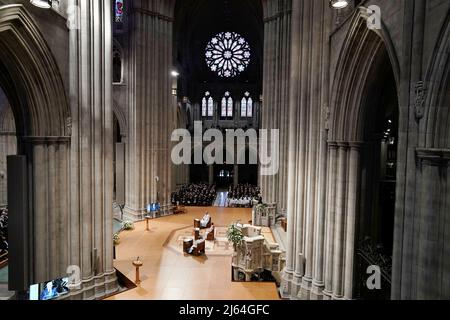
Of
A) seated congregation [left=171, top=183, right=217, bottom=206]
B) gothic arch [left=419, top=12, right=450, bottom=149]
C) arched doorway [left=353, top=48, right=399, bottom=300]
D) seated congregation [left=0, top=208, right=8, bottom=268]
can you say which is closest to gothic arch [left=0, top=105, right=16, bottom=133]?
seated congregation [left=0, top=208, right=8, bottom=268]

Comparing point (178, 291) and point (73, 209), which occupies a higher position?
point (73, 209)

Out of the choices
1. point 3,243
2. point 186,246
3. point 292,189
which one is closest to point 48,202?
point 3,243

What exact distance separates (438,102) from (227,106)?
34.5 metres

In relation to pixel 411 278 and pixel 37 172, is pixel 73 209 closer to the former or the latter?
pixel 37 172

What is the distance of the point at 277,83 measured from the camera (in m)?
22.0

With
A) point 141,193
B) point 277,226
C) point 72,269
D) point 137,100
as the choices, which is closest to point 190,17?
point 137,100

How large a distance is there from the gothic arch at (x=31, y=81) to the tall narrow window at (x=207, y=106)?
29696 mm

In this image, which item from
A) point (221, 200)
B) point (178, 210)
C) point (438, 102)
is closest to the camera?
point (438, 102)

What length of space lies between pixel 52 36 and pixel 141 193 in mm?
13181

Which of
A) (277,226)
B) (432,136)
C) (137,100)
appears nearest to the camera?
(432,136)

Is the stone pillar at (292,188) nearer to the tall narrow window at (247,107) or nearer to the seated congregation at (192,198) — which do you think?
the seated congregation at (192,198)

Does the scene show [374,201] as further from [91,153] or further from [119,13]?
[119,13]

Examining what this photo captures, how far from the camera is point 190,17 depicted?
3338cm

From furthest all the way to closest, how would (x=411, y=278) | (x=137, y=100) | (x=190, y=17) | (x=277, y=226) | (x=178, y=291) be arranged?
(x=190, y=17) < (x=137, y=100) < (x=277, y=226) < (x=178, y=291) < (x=411, y=278)
